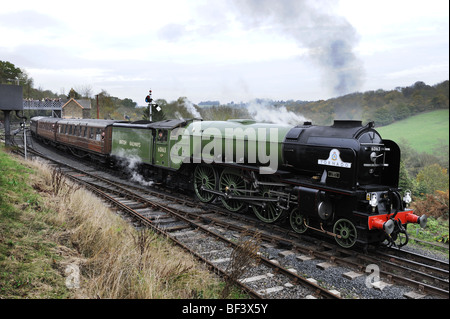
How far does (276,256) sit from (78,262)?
385 cm

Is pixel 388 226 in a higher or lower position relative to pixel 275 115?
lower

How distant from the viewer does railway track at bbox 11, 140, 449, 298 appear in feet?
17.7

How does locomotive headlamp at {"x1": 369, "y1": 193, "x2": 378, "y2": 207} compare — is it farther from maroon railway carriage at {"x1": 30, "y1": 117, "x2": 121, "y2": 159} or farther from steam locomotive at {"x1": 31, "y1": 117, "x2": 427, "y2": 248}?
maroon railway carriage at {"x1": 30, "y1": 117, "x2": 121, "y2": 159}

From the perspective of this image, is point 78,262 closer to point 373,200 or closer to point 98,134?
point 373,200

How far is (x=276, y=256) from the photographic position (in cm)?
677

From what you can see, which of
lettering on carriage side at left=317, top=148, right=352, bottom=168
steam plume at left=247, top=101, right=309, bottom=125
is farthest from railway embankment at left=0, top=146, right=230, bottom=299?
steam plume at left=247, top=101, right=309, bottom=125

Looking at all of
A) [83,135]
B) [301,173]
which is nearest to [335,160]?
[301,173]

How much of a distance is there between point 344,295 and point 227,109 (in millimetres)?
19211

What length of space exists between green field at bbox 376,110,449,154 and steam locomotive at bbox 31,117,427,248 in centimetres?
596

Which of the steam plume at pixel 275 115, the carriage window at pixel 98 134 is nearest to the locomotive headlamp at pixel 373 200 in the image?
the steam plume at pixel 275 115

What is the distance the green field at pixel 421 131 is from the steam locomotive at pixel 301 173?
19.5 feet

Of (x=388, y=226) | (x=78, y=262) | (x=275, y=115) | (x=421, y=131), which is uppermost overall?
(x=275, y=115)

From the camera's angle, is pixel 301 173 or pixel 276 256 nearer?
pixel 276 256
